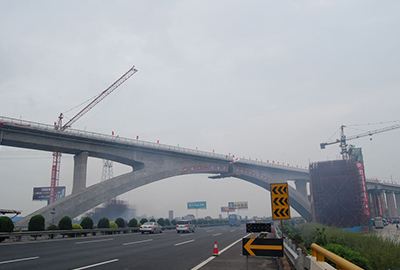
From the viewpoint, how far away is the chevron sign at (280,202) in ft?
32.2

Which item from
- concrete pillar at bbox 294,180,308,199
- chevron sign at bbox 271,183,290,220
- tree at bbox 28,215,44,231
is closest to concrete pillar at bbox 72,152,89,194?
tree at bbox 28,215,44,231

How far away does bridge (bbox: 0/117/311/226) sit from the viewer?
129 feet

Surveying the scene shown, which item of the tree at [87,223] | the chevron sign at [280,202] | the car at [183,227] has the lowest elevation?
the car at [183,227]

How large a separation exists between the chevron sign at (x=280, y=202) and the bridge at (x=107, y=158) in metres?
35.9

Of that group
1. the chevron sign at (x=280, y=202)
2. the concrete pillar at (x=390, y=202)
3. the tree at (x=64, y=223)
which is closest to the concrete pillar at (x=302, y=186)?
the concrete pillar at (x=390, y=202)

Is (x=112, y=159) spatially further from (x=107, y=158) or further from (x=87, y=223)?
(x=87, y=223)

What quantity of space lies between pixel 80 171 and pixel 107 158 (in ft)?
19.6

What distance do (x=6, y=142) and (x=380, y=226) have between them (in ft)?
199

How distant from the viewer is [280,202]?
9969 millimetres

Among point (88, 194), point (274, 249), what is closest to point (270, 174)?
point (88, 194)

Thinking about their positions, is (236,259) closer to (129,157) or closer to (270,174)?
(129,157)

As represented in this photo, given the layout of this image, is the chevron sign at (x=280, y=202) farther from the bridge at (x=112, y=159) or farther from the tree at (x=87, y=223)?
the bridge at (x=112, y=159)

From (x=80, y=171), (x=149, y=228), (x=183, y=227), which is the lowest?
(x=183, y=227)

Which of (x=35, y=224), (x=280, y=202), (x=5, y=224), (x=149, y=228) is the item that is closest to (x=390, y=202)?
(x=149, y=228)
